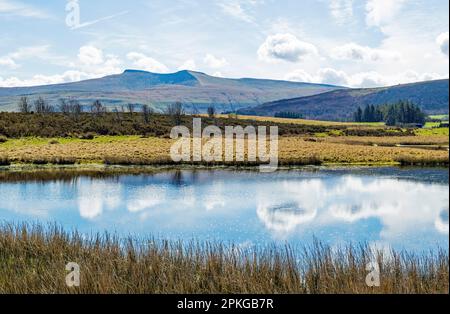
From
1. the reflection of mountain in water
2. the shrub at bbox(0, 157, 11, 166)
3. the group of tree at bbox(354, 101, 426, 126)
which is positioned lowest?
the reflection of mountain in water

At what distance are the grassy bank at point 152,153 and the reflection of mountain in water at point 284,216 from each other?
39.0ft

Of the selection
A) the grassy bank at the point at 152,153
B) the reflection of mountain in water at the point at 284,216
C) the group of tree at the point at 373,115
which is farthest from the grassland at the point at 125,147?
the group of tree at the point at 373,115

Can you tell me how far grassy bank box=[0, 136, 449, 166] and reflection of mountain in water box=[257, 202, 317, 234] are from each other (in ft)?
39.0

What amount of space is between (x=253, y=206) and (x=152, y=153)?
21858 mm

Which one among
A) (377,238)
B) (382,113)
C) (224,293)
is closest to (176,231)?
(377,238)

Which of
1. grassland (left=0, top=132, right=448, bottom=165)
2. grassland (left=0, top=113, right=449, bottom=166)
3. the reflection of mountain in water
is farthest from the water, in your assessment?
grassland (left=0, top=113, right=449, bottom=166)

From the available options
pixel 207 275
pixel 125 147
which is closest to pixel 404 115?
pixel 125 147

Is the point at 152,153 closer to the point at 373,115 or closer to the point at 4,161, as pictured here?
the point at 4,161

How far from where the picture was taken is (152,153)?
41125 millimetres

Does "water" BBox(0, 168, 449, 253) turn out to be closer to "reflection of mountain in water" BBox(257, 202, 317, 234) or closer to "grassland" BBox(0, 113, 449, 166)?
"reflection of mountain in water" BBox(257, 202, 317, 234)

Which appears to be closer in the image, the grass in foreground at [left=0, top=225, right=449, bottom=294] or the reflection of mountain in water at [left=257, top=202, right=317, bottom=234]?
the grass in foreground at [left=0, top=225, right=449, bottom=294]

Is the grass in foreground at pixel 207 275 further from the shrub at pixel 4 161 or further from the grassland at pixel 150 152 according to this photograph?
the shrub at pixel 4 161

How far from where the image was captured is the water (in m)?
15.3
